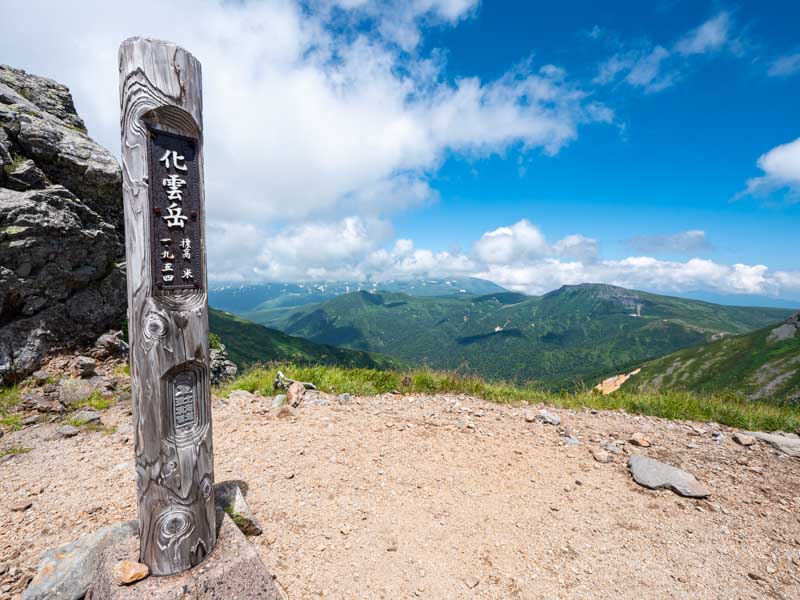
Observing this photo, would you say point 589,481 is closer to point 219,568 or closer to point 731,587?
point 731,587

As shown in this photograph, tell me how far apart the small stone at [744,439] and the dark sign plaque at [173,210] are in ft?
32.8

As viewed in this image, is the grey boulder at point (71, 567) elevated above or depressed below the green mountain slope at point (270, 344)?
above

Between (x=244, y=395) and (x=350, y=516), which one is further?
(x=244, y=395)

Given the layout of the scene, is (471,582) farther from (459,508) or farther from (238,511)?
(238,511)

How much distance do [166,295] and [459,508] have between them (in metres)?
4.80

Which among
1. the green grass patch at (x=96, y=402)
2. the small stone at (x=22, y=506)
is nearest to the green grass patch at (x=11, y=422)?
the green grass patch at (x=96, y=402)

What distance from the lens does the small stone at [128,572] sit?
10.1 ft

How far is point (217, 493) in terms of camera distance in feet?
14.8

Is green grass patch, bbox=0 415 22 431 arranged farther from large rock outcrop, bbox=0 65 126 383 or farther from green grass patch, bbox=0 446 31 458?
large rock outcrop, bbox=0 65 126 383

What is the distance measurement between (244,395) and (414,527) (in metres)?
5.83

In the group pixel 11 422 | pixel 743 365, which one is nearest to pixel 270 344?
pixel 11 422

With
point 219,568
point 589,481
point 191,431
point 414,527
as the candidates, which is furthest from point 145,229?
point 589,481

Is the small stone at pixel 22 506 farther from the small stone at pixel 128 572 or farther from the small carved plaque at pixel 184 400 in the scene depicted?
the small carved plaque at pixel 184 400

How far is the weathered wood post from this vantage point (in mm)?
2996
